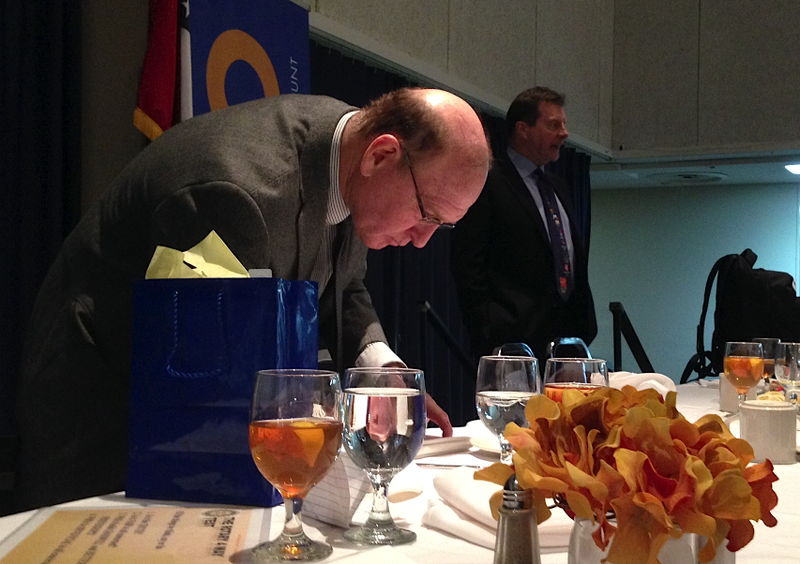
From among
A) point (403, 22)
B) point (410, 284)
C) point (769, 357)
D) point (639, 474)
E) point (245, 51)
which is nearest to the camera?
point (639, 474)

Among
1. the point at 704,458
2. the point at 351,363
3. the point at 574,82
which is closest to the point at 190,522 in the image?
the point at 704,458

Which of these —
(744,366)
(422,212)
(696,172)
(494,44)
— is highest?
(494,44)

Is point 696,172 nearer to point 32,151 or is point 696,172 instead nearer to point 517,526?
point 32,151

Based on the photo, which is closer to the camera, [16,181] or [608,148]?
[16,181]

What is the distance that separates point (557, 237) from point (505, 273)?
0.29m

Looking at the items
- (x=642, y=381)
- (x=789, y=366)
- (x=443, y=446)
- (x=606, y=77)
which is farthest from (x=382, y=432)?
(x=606, y=77)

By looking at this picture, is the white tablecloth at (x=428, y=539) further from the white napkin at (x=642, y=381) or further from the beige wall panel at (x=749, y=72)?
the beige wall panel at (x=749, y=72)

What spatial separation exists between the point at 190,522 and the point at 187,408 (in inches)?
5.8

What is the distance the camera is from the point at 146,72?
106 inches

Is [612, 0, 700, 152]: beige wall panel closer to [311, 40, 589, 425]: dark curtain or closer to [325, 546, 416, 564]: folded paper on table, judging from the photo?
[311, 40, 589, 425]: dark curtain

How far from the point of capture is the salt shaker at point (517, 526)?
584mm

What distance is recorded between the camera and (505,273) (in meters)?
2.92

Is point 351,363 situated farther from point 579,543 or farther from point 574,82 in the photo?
point 574,82

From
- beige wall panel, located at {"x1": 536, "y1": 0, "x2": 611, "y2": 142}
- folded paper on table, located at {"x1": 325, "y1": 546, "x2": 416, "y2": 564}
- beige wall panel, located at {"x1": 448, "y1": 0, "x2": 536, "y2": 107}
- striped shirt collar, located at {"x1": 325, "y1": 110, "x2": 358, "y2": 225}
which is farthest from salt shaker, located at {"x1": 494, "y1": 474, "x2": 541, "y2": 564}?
beige wall panel, located at {"x1": 536, "y1": 0, "x2": 611, "y2": 142}
